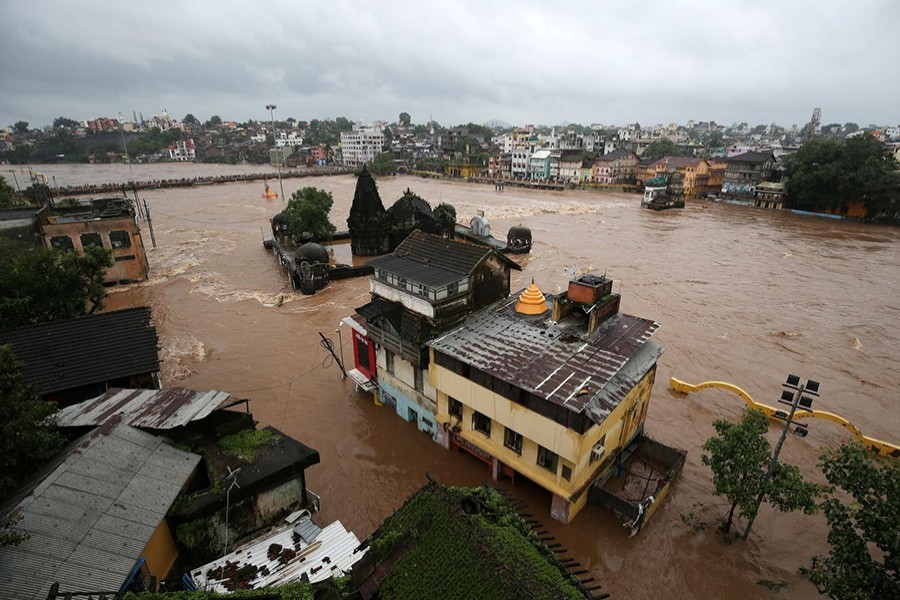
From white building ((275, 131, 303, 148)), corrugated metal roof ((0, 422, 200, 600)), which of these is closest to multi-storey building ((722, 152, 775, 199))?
corrugated metal roof ((0, 422, 200, 600))

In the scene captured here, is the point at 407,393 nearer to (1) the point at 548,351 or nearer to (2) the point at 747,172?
(1) the point at 548,351

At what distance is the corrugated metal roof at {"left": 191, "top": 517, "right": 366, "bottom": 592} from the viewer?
1134 cm

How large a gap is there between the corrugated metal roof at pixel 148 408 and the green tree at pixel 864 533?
1730 cm

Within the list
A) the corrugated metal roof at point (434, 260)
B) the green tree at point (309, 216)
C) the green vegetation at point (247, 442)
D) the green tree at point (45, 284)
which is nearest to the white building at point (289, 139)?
the green tree at point (309, 216)

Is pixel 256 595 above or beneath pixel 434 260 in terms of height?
beneath

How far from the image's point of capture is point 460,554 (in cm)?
842

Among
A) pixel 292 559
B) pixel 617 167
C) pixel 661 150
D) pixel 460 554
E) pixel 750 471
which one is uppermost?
pixel 661 150

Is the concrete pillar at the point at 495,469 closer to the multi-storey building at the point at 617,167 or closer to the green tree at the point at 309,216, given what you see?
the green tree at the point at 309,216

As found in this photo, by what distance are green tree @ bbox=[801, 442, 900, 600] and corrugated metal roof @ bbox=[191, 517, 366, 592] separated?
38.1ft

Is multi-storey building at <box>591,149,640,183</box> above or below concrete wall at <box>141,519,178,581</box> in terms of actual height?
above

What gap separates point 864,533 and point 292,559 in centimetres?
1442

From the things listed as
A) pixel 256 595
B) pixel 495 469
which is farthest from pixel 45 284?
pixel 495 469

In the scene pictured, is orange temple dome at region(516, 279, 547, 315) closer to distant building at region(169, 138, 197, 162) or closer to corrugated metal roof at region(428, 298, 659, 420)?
corrugated metal roof at region(428, 298, 659, 420)

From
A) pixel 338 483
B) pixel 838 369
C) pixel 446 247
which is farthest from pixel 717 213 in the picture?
pixel 338 483
